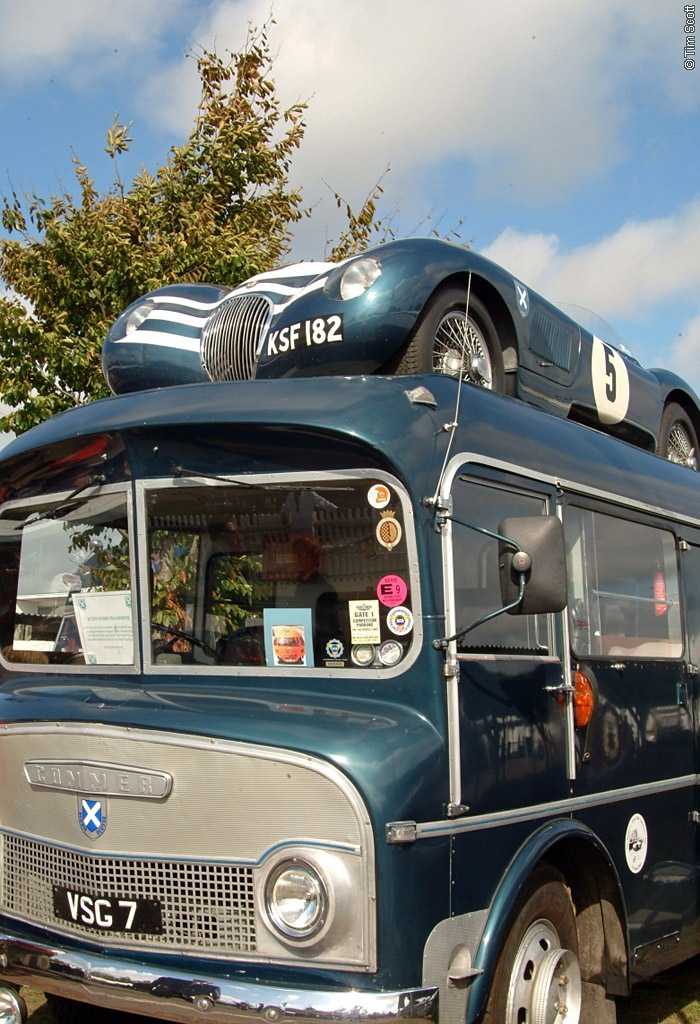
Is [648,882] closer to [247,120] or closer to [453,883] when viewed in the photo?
[453,883]

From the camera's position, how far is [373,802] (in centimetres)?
356

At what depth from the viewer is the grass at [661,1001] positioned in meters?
5.88

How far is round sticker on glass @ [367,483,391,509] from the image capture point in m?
4.00

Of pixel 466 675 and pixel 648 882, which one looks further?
pixel 648 882

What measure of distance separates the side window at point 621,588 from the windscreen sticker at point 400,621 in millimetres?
1129

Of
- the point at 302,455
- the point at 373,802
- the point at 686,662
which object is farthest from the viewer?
the point at 686,662

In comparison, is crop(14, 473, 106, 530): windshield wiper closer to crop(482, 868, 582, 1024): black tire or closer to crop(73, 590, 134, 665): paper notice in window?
crop(73, 590, 134, 665): paper notice in window

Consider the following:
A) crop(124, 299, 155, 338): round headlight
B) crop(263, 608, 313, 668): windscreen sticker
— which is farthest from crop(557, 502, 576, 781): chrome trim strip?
crop(124, 299, 155, 338): round headlight

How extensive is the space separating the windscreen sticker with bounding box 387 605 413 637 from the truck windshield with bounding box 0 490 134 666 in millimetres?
1023

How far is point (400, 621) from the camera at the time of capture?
3943mm

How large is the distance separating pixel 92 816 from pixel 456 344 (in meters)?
2.50

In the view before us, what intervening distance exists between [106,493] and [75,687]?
0.74m

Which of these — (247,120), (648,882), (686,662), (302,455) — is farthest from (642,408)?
(247,120)

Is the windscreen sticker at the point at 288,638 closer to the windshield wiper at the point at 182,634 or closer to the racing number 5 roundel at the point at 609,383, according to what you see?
the windshield wiper at the point at 182,634
